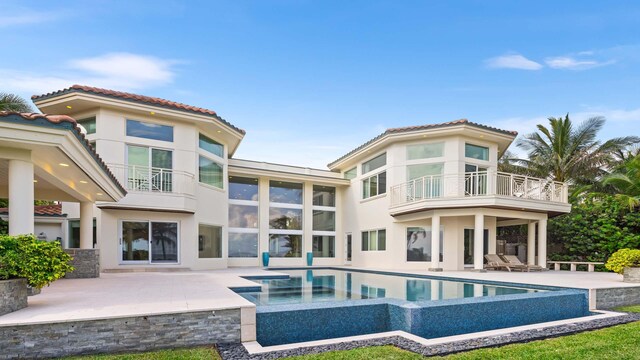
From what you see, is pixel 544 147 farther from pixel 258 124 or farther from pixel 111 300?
pixel 111 300

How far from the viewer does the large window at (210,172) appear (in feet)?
55.7

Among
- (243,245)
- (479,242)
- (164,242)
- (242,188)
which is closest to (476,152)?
(479,242)

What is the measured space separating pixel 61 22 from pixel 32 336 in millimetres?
12117

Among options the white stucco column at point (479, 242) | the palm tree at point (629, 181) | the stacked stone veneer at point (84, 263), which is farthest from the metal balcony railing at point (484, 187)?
the stacked stone veneer at point (84, 263)

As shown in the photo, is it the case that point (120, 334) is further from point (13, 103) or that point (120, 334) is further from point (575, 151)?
point (575, 151)

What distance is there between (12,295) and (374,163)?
17207 mm

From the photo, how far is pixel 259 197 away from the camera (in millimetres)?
21516

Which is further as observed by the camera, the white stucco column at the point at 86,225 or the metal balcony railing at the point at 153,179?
the metal balcony railing at the point at 153,179

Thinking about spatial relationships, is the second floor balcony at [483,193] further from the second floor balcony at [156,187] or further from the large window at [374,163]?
the second floor balcony at [156,187]

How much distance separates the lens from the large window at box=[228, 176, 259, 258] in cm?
2044

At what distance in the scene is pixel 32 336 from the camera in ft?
15.7

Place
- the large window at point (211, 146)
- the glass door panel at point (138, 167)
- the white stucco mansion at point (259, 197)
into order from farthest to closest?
1. the large window at point (211, 146)
2. the glass door panel at point (138, 167)
3. the white stucco mansion at point (259, 197)

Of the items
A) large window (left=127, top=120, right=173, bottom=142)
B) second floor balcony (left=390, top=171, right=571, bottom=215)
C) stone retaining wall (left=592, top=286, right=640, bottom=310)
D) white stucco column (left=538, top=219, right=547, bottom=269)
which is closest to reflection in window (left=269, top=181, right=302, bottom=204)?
second floor balcony (left=390, top=171, right=571, bottom=215)

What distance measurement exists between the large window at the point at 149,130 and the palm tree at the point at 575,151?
20308 mm
